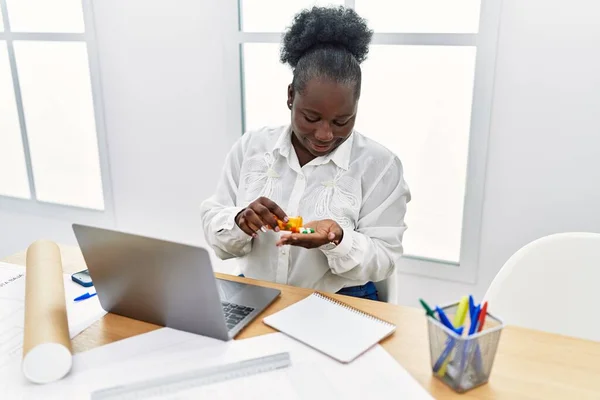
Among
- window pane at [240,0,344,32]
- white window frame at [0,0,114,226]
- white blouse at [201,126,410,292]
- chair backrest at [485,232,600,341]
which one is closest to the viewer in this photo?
chair backrest at [485,232,600,341]

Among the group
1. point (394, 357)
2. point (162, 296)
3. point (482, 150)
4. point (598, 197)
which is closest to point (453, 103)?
point (482, 150)

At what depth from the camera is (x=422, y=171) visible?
195 cm

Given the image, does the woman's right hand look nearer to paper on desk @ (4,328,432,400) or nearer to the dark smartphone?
paper on desk @ (4,328,432,400)

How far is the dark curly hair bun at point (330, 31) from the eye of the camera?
1.27 metres

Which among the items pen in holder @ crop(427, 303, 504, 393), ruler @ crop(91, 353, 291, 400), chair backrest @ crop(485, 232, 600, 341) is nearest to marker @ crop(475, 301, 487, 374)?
pen in holder @ crop(427, 303, 504, 393)

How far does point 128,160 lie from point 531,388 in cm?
203

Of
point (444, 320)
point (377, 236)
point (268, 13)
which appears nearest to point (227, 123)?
point (268, 13)

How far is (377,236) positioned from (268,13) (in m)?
1.14

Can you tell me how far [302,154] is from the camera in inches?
54.7

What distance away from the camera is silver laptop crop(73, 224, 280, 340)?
Answer: 2.73 feet

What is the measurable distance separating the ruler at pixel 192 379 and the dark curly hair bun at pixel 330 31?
79 cm

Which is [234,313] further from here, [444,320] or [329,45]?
[329,45]

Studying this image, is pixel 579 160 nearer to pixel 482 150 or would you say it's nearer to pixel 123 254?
pixel 482 150

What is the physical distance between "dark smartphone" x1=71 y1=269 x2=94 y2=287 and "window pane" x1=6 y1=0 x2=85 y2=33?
1.55 metres
